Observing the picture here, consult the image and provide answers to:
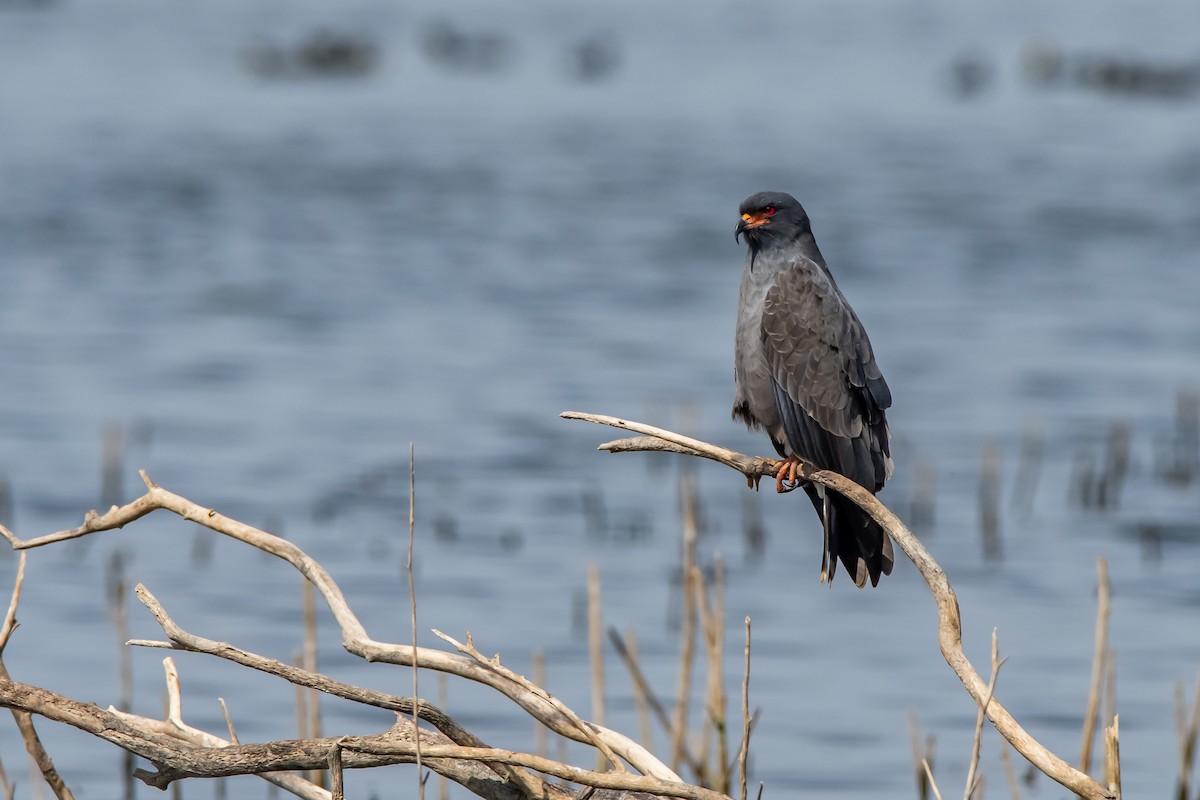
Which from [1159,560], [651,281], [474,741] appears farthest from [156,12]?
[474,741]

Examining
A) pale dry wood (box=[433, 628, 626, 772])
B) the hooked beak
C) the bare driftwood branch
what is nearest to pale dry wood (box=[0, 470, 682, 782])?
A: pale dry wood (box=[433, 628, 626, 772])

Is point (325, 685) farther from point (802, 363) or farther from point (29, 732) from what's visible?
point (802, 363)

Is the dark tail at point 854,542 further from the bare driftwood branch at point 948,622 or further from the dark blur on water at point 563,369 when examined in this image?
the dark blur on water at point 563,369

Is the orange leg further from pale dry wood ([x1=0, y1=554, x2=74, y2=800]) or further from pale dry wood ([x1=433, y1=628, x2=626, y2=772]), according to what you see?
pale dry wood ([x1=0, y1=554, x2=74, y2=800])

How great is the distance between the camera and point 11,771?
880 centimetres

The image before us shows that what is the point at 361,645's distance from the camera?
416 cm

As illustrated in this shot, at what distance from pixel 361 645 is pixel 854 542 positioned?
185 cm

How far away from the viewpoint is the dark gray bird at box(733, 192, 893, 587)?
19.6ft

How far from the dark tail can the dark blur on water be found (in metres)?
3.90

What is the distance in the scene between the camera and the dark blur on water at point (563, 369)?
1086 cm

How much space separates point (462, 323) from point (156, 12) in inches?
1849

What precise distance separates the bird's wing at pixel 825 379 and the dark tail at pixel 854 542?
40 centimetres

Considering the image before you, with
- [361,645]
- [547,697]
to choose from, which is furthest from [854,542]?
[361,645]

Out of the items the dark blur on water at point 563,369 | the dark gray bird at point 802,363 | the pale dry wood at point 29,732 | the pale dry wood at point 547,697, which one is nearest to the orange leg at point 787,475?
the dark gray bird at point 802,363
